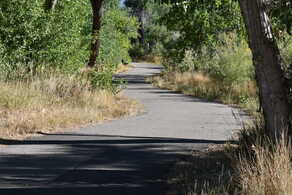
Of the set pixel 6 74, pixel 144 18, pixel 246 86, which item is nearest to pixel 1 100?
pixel 6 74

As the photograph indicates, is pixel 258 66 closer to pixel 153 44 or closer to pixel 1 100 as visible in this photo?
pixel 1 100

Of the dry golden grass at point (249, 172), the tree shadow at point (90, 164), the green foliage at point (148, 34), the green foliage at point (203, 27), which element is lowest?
the tree shadow at point (90, 164)

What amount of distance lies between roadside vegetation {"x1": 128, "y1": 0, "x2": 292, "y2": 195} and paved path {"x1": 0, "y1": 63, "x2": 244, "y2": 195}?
0.57 meters

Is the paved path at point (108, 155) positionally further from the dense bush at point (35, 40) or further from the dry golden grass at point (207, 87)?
the dry golden grass at point (207, 87)

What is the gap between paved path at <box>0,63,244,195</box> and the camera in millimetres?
8000

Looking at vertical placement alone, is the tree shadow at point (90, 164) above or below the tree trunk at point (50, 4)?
below

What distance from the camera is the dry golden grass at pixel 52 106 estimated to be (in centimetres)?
1370

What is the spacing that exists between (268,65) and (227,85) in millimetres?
20669

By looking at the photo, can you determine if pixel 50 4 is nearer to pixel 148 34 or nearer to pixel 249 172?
pixel 249 172

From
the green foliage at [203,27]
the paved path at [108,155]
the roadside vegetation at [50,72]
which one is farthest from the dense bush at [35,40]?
the green foliage at [203,27]

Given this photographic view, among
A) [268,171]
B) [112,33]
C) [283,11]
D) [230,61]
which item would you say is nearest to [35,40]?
[230,61]

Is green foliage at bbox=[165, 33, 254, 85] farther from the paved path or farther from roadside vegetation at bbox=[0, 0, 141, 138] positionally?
the paved path

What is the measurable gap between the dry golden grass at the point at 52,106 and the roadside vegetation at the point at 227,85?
3.44m

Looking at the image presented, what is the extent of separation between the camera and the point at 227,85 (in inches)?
1112
